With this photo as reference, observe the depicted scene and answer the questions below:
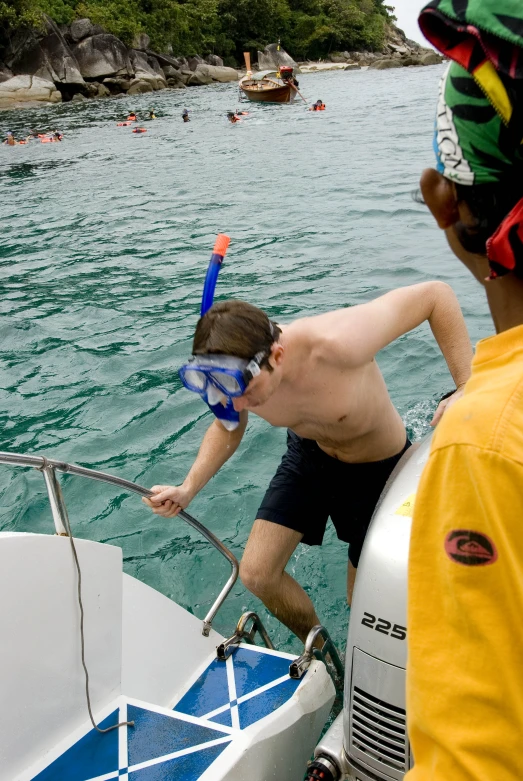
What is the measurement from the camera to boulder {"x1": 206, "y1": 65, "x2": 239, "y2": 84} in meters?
53.6

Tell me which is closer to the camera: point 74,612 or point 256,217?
point 74,612

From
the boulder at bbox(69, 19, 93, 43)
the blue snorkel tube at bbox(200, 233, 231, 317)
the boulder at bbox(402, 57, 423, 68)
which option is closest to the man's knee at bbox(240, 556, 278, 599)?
the blue snorkel tube at bbox(200, 233, 231, 317)

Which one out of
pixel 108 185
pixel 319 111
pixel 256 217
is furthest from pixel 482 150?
pixel 319 111

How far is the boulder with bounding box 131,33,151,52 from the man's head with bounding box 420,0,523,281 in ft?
184

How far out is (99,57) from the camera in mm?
45156

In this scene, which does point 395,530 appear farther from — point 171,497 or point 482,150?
point 482,150

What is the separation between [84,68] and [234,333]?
47.1 m

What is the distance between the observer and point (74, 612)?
2.70 meters

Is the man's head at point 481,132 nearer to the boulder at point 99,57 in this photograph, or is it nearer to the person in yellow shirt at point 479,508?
the person in yellow shirt at point 479,508

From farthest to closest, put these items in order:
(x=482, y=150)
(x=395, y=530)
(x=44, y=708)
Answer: (x=44, y=708)
(x=395, y=530)
(x=482, y=150)

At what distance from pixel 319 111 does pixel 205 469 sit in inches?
1089

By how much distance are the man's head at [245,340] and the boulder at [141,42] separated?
54.4 metres

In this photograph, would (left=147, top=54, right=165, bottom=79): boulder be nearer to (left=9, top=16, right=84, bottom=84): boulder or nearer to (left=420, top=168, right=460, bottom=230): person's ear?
(left=9, top=16, right=84, bottom=84): boulder

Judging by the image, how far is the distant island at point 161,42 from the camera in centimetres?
4209
